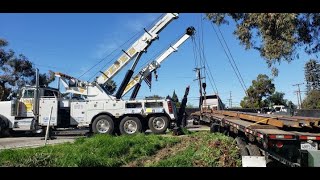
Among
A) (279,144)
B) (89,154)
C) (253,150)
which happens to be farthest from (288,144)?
(89,154)

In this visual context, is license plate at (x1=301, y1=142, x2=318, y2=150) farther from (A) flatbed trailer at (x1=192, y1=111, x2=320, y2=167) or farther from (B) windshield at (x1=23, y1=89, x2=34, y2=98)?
(B) windshield at (x1=23, y1=89, x2=34, y2=98)

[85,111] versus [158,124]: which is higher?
[85,111]

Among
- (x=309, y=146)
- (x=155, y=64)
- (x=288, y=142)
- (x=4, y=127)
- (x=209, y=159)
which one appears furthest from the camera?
(x=155, y=64)

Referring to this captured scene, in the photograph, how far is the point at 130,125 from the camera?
60.5 feet

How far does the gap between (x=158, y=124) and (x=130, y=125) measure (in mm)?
1294

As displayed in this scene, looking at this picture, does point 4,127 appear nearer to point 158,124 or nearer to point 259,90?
point 158,124

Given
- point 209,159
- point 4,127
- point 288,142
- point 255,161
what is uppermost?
point 288,142
